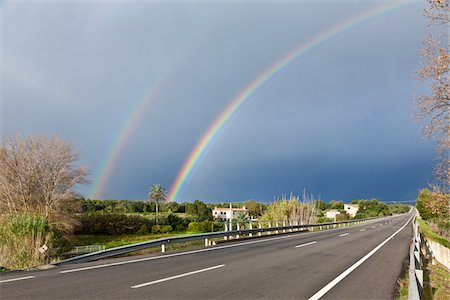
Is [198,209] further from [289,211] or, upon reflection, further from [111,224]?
[289,211]

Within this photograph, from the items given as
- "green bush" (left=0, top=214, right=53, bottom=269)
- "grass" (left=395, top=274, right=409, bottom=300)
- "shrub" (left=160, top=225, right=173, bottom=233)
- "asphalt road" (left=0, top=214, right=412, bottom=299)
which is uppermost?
"green bush" (left=0, top=214, right=53, bottom=269)

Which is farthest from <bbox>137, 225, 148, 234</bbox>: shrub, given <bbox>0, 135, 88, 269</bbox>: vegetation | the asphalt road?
the asphalt road

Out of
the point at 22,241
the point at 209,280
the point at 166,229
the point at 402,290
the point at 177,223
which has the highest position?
the point at 22,241

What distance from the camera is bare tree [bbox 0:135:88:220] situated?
128 feet

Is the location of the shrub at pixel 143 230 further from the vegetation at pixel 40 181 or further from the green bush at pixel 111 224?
the vegetation at pixel 40 181

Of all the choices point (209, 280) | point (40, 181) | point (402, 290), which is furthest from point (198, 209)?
point (402, 290)

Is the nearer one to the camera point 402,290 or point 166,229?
point 402,290

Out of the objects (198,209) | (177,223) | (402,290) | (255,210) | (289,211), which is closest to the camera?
(402,290)

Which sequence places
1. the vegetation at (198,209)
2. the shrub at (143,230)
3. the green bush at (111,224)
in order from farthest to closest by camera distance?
the vegetation at (198,209)
the shrub at (143,230)
the green bush at (111,224)

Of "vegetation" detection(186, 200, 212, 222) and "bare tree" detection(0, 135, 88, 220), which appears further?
"vegetation" detection(186, 200, 212, 222)

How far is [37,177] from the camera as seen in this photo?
4122 centimetres

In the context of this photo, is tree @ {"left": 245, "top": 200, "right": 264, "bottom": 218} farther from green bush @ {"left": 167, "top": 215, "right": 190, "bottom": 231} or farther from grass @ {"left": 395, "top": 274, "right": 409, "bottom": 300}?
grass @ {"left": 395, "top": 274, "right": 409, "bottom": 300}

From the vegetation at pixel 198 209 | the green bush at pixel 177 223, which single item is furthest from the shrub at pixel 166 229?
the vegetation at pixel 198 209

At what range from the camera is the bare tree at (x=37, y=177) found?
38969 mm
